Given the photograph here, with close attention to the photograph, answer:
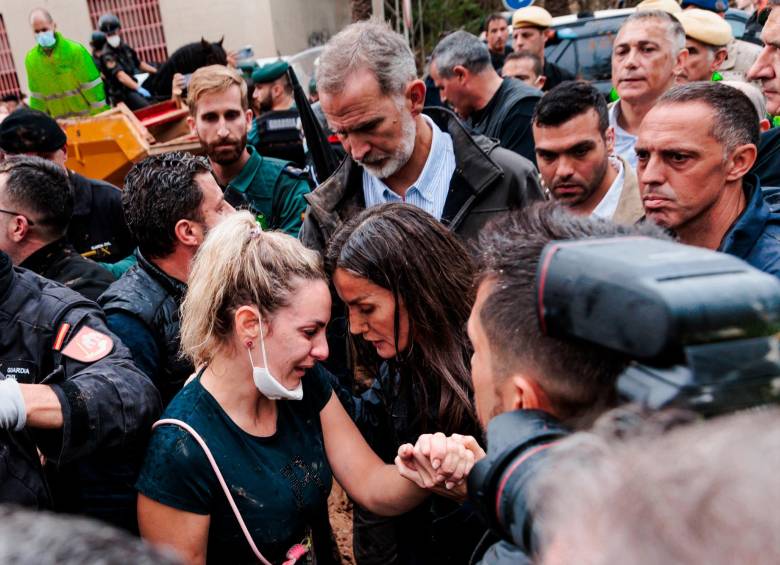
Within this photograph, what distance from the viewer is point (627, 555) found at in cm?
62

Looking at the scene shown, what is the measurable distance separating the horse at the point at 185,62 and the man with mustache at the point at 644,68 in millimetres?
4491

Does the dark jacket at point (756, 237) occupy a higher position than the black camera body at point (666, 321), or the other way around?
the black camera body at point (666, 321)

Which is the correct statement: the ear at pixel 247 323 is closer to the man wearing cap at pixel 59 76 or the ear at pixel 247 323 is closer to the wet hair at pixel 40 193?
the wet hair at pixel 40 193

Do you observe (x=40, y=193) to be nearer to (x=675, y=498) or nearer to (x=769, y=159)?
(x=675, y=498)

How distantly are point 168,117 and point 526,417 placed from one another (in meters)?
7.03

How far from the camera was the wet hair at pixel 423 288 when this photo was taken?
226 cm

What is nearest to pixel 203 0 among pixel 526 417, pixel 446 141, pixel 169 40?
pixel 169 40

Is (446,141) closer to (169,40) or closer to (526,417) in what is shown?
(526,417)

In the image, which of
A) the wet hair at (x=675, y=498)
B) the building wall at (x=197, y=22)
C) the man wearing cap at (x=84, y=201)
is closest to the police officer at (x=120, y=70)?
the building wall at (x=197, y=22)

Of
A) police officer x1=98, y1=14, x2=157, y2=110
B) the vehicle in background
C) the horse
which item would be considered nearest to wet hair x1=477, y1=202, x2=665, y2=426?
the horse

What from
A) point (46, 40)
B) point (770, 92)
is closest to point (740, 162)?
point (770, 92)

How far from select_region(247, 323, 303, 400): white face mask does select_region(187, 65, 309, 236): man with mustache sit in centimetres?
178

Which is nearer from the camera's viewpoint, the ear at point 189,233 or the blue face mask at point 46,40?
the ear at point 189,233

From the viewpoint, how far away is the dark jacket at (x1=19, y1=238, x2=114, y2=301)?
9.04 ft
